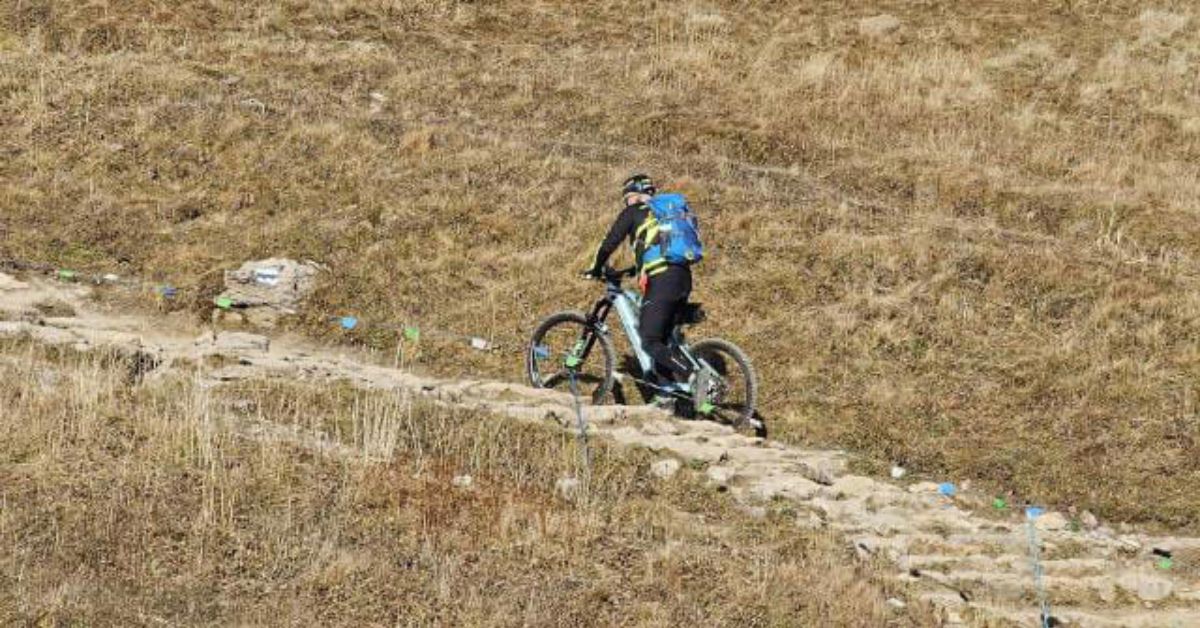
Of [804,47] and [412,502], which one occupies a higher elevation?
[804,47]

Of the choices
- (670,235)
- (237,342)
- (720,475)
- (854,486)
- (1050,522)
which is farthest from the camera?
(237,342)

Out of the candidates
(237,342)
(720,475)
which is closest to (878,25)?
(237,342)

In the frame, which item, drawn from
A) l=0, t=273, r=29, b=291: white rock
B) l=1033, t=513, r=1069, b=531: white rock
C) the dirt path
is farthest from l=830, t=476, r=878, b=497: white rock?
l=0, t=273, r=29, b=291: white rock

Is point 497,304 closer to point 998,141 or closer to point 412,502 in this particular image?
point 412,502

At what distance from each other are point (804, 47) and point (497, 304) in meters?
12.8

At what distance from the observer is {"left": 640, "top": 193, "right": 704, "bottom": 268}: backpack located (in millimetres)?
12820

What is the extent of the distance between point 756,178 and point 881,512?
34.6 ft

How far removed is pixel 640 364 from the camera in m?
13.8

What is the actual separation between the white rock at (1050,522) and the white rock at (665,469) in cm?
309

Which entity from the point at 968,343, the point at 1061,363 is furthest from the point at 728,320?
the point at 1061,363

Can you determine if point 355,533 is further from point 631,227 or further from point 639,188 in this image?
point 639,188

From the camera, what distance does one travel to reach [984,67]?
25.7 metres

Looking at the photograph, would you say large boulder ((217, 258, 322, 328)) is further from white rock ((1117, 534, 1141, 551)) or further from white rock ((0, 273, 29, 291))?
white rock ((1117, 534, 1141, 551))

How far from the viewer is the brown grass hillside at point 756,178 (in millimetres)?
14867
